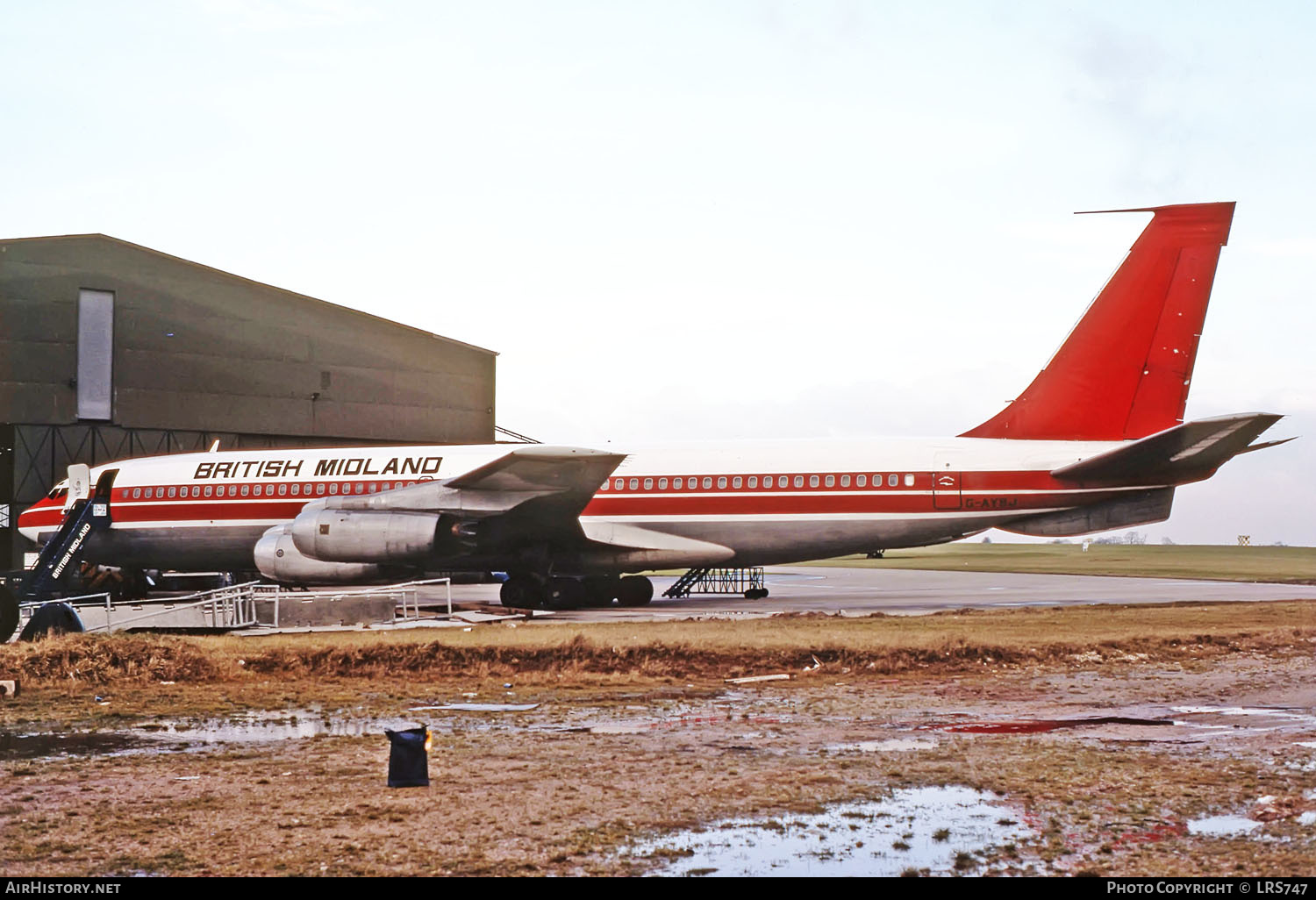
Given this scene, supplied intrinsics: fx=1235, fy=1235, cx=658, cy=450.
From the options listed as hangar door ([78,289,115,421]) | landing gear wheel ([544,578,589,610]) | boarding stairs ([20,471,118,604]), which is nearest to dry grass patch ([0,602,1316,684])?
boarding stairs ([20,471,118,604])

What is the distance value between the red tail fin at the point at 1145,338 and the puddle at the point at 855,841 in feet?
59.9

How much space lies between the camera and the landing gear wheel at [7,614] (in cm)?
1741

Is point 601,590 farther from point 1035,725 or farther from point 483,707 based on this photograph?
point 1035,725

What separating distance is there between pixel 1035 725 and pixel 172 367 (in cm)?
3342

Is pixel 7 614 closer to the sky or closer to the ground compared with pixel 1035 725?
closer to the sky

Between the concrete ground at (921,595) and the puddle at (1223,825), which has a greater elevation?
the concrete ground at (921,595)

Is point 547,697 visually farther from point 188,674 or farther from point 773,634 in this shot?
point 773,634

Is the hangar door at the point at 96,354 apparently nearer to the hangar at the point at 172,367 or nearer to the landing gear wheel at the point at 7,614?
the hangar at the point at 172,367

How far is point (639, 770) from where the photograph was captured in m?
8.20

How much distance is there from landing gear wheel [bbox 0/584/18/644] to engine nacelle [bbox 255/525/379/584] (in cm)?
708

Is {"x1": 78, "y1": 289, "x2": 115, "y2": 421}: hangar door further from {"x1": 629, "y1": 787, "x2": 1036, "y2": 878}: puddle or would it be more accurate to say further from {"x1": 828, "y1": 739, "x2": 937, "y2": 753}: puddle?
{"x1": 629, "y1": 787, "x2": 1036, "y2": 878}: puddle

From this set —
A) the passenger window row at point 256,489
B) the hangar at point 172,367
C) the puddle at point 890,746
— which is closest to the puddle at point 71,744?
the puddle at point 890,746

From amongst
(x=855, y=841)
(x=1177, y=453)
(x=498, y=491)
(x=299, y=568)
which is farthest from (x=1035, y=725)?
(x=299, y=568)

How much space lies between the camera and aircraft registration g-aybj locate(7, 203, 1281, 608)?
23.3 metres
